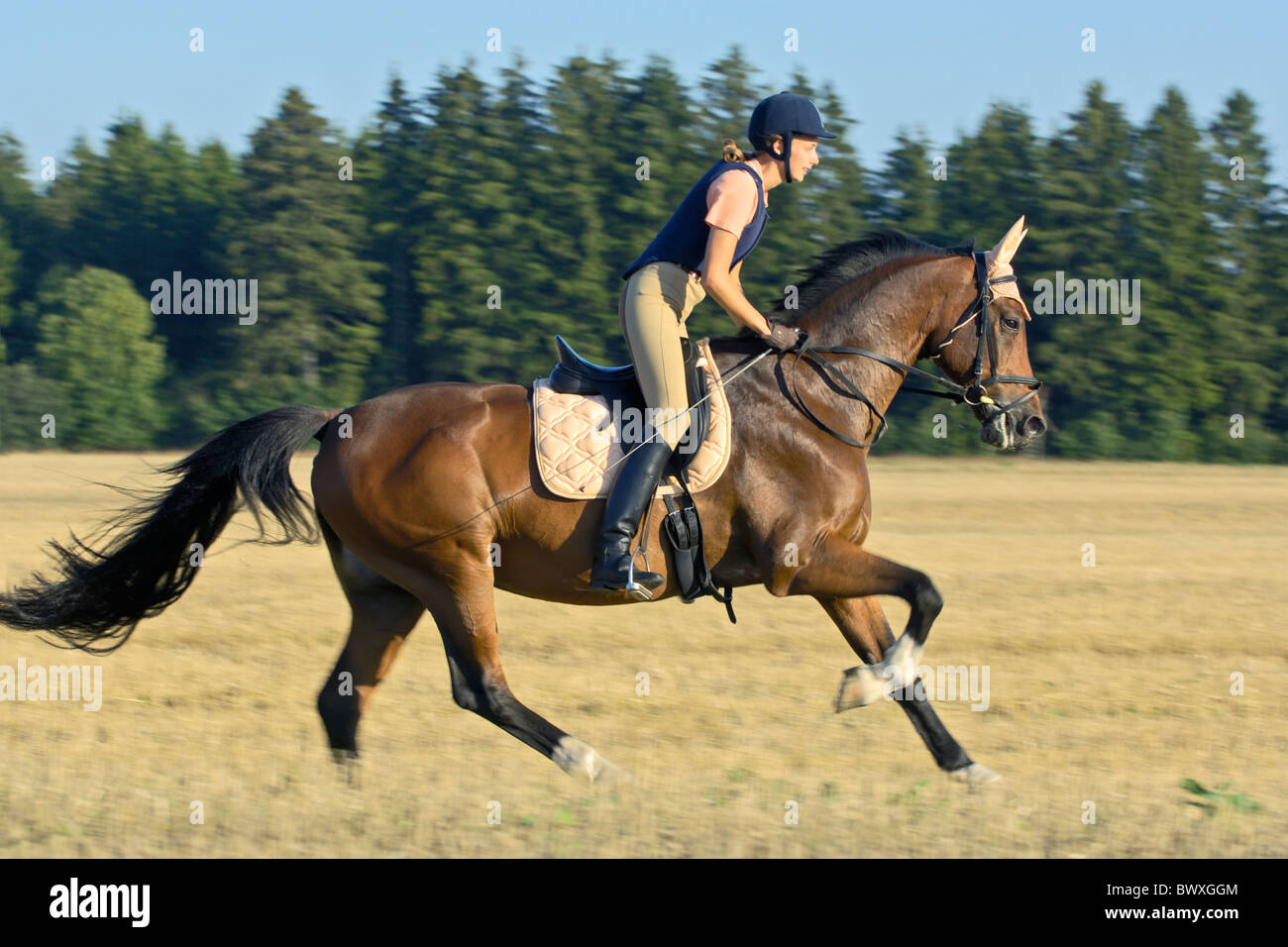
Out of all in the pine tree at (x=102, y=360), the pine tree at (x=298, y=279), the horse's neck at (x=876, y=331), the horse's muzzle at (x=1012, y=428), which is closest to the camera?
the horse's muzzle at (x=1012, y=428)

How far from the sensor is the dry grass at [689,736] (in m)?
5.45

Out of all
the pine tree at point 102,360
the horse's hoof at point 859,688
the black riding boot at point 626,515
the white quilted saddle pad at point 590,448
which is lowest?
the horse's hoof at point 859,688

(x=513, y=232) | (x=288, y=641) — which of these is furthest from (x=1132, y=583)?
(x=513, y=232)

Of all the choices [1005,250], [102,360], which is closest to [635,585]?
[1005,250]

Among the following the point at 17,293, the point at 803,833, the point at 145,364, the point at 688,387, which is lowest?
the point at 803,833

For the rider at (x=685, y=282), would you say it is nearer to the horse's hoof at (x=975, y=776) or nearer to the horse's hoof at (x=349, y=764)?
the horse's hoof at (x=349, y=764)

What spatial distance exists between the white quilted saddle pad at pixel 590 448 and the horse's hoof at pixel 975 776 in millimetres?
1724

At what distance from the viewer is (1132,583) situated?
1338cm

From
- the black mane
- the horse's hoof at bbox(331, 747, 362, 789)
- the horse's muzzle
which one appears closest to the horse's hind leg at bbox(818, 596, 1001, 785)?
the horse's muzzle

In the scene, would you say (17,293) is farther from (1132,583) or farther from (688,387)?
(688,387)

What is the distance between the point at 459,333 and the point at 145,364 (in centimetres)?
1007

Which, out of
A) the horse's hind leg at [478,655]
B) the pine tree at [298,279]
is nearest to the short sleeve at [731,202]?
the horse's hind leg at [478,655]

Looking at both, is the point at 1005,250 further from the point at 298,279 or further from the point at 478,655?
the point at 298,279

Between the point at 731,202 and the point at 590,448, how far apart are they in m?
Answer: 1.21
